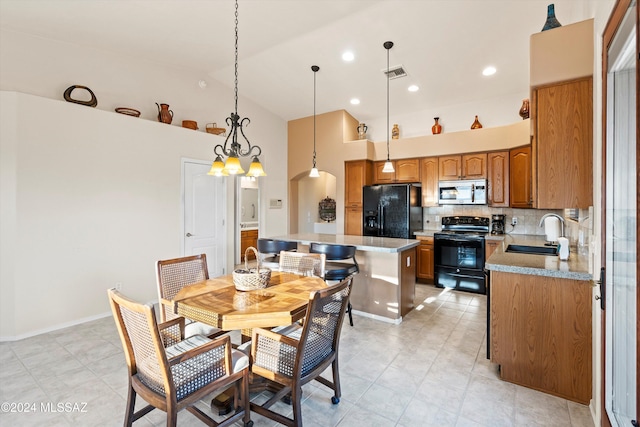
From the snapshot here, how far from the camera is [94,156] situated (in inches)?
138

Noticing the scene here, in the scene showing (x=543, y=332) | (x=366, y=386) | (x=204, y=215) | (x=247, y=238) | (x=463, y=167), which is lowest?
(x=366, y=386)

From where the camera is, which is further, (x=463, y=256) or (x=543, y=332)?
(x=463, y=256)

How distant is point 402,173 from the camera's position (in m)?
5.37

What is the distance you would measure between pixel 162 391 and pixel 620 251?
222 centimetres

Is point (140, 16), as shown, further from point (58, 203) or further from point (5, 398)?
point (5, 398)

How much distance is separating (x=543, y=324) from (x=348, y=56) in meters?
3.82

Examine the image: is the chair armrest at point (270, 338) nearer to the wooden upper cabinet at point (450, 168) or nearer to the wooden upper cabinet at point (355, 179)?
the wooden upper cabinet at point (355, 179)

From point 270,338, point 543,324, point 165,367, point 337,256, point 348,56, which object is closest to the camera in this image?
point 165,367

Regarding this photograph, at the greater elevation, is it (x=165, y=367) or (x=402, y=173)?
(x=402, y=173)

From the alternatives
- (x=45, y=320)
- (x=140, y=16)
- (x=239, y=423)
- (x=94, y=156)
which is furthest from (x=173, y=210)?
(x=239, y=423)

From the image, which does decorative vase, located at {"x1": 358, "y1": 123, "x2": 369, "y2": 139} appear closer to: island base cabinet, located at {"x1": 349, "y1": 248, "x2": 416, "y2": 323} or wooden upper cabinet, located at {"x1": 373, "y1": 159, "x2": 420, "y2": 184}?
wooden upper cabinet, located at {"x1": 373, "y1": 159, "x2": 420, "y2": 184}

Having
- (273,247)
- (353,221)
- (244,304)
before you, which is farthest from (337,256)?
(353,221)

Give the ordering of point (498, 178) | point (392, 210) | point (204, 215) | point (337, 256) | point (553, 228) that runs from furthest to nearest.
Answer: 1. point (392, 210)
2. point (204, 215)
3. point (498, 178)
4. point (553, 228)
5. point (337, 256)

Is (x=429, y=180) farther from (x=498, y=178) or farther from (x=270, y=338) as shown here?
(x=270, y=338)
